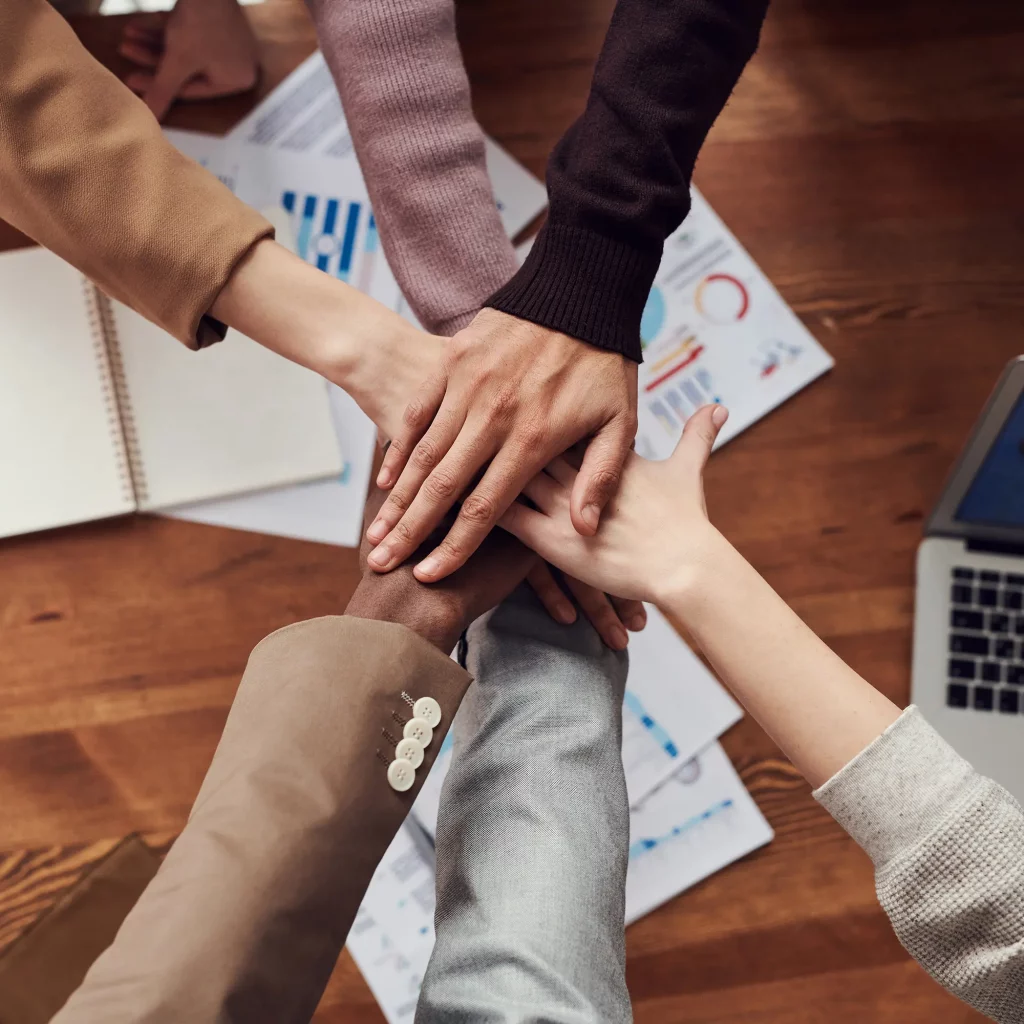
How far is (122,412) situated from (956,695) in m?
0.80

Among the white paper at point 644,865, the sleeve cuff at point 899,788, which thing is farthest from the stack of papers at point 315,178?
the sleeve cuff at point 899,788

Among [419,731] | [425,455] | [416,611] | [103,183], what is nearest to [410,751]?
[419,731]

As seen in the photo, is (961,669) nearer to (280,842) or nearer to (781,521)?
(781,521)

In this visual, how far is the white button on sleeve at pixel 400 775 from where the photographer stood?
0.56 m

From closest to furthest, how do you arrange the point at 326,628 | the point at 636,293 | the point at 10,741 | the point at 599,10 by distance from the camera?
the point at 326,628
the point at 636,293
the point at 10,741
the point at 599,10

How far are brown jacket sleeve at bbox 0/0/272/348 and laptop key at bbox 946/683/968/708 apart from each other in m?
0.70

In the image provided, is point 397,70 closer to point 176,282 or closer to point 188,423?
point 176,282

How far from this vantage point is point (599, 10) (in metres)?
0.96

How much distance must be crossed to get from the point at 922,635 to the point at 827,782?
31 centimetres

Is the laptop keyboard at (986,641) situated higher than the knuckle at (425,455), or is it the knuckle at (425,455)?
the knuckle at (425,455)

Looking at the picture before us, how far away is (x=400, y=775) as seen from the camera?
56 cm

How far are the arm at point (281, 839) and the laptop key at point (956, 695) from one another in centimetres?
48

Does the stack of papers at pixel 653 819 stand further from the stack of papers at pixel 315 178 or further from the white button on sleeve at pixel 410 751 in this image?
the stack of papers at pixel 315 178

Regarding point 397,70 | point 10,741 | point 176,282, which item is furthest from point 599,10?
point 10,741
